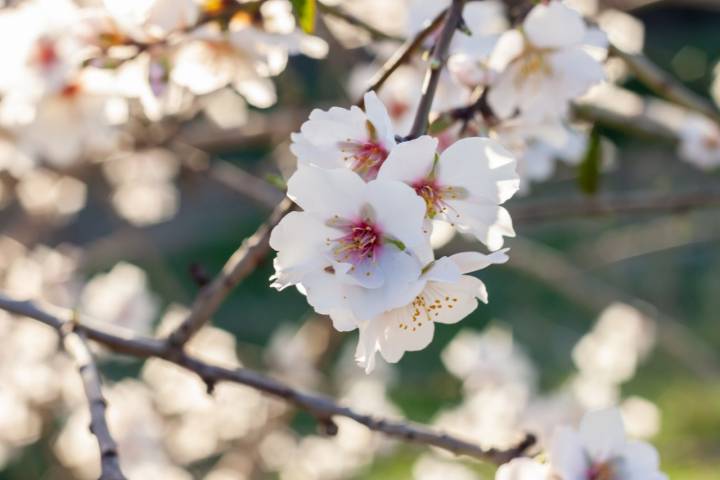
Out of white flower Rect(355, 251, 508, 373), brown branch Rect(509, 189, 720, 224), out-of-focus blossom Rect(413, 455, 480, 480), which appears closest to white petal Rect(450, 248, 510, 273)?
white flower Rect(355, 251, 508, 373)

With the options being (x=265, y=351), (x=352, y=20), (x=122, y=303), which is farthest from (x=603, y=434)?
(x=265, y=351)

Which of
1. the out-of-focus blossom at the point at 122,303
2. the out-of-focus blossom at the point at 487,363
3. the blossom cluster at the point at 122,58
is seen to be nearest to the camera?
the blossom cluster at the point at 122,58

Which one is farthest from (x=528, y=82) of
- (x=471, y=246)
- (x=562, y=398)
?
(x=562, y=398)

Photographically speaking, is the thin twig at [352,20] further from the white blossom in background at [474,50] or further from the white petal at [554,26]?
the white petal at [554,26]

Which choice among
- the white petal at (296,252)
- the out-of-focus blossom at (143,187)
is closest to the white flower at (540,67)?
the white petal at (296,252)

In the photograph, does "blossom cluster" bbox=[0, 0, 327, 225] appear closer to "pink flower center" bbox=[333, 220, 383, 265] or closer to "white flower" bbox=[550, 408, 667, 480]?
"pink flower center" bbox=[333, 220, 383, 265]

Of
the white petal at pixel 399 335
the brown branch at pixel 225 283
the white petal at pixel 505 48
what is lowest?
the brown branch at pixel 225 283
